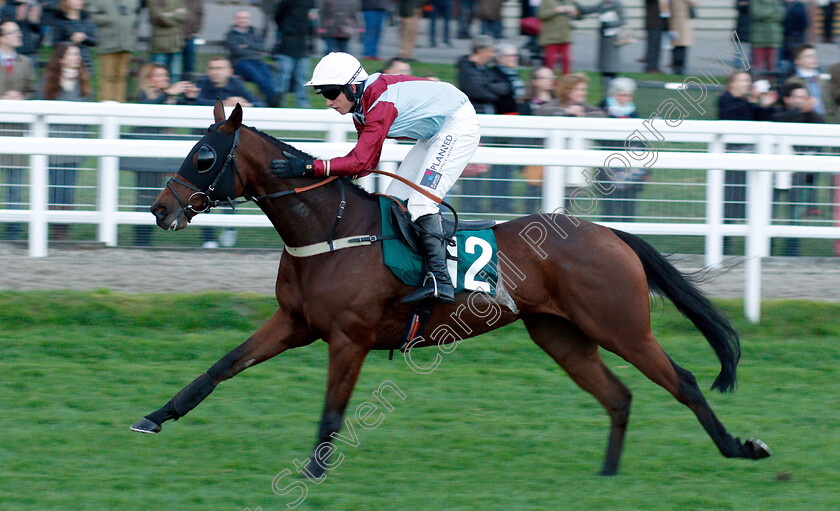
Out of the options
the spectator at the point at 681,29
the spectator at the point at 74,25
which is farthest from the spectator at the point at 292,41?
the spectator at the point at 681,29

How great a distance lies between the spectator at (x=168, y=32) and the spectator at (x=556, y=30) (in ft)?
11.1

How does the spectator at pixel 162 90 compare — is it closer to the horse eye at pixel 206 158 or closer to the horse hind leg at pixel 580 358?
the horse eye at pixel 206 158

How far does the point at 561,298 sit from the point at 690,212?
2.67 metres

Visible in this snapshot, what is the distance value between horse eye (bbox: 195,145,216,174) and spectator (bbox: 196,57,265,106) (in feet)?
11.2

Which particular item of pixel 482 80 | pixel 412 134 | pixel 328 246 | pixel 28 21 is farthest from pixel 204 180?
pixel 28 21

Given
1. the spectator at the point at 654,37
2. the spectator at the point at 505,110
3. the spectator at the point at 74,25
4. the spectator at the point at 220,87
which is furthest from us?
the spectator at the point at 654,37

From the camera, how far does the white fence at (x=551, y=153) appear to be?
5.92m

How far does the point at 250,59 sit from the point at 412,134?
490 centimetres

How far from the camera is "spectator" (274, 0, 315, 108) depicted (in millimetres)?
9492

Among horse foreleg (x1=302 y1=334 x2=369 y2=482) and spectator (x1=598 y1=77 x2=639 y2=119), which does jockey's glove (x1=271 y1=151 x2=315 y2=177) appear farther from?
spectator (x1=598 y1=77 x2=639 y2=119)

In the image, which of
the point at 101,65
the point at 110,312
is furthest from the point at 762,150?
the point at 101,65

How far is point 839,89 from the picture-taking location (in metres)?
8.91

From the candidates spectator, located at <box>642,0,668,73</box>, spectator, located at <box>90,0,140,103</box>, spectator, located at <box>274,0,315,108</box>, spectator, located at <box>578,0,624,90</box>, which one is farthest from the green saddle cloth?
spectator, located at <box>642,0,668,73</box>

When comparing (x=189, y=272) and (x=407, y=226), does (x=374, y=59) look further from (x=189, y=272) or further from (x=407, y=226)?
(x=407, y=226)
